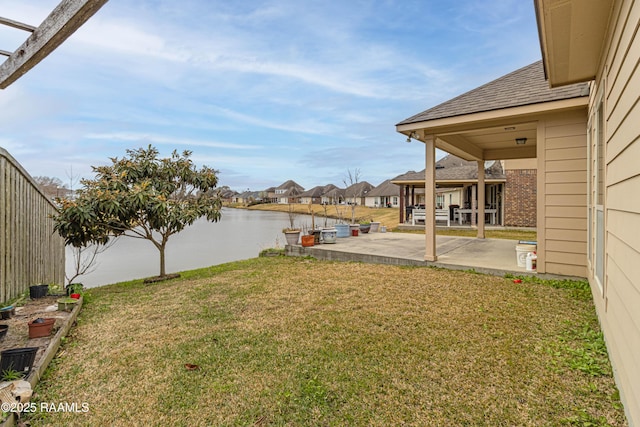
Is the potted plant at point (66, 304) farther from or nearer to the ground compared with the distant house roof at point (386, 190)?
nearer to the ground

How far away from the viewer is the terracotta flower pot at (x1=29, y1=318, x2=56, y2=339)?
318 centimetres

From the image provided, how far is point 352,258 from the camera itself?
730 centimetres

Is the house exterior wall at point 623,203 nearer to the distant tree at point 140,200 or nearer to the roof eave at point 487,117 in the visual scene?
the roof eave at point 487,117

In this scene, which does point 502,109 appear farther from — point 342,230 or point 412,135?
point 342,230

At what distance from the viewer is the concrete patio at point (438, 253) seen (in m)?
5.82

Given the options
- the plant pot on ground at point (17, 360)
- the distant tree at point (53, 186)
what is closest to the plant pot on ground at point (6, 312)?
the plant pot on ground at point (17, 360)

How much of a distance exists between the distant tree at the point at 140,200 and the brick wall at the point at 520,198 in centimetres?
1183

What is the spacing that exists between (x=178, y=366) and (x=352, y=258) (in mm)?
5041

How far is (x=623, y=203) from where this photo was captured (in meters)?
1.89

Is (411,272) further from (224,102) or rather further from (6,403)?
(224,102)

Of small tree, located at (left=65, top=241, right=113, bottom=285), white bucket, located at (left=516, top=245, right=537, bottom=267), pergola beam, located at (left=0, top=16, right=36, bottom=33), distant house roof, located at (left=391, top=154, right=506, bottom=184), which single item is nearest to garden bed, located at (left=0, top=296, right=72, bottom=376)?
small tree, located at (left=65, top=241, right=113, bottom=285)

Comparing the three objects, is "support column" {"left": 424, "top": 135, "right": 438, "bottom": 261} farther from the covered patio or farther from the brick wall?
the brick wall

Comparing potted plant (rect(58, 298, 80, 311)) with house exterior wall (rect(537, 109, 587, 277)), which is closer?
potted plant (rect(58, 298, 80, 311))

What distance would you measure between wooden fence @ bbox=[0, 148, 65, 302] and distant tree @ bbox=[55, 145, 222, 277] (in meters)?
0.32
